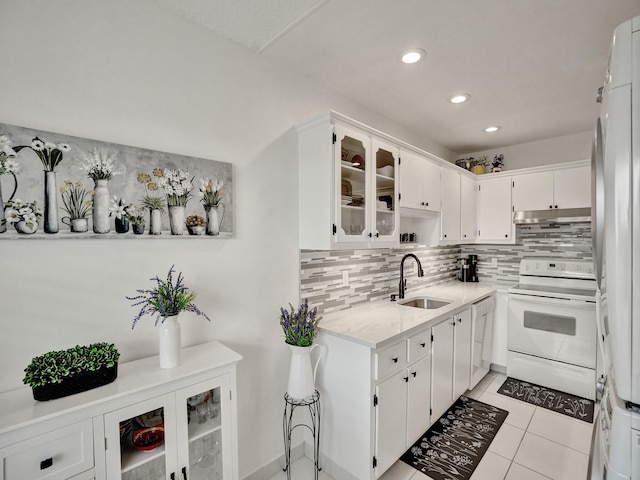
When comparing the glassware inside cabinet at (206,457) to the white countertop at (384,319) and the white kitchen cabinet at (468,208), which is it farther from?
the white kitchen cabinet at (468,208)

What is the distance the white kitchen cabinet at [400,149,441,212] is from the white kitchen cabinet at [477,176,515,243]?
116 centimetres

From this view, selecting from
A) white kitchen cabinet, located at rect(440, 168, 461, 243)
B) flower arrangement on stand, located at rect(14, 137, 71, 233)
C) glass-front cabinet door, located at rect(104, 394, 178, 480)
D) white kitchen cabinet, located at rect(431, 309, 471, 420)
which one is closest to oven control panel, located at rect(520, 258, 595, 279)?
white kitchen cabinet, located at rect(440, 168, 461, 243)

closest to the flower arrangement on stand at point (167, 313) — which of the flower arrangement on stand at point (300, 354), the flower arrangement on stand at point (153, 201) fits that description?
the flower arrangement on stand at point (153, 201)

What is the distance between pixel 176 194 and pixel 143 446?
3.63ft

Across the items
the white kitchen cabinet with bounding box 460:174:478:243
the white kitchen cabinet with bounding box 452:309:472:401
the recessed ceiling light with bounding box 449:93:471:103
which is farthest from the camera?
the white kitchen cabinet with bounding box 460:174:478:243

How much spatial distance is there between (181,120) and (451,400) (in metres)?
2.86

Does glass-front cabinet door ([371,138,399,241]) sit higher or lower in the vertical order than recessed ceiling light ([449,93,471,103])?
lower

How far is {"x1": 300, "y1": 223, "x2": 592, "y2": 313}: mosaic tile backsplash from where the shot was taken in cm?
228

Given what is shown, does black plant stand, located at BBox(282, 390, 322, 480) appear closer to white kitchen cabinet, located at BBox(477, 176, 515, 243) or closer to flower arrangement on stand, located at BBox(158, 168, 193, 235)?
flower arrangement on stand, located at BBox(158, 168, 193, 235)

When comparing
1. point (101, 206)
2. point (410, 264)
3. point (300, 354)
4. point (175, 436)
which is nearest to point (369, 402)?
point (300, 354)

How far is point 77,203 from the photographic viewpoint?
4.09ft

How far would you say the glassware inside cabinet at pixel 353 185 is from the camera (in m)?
1.98

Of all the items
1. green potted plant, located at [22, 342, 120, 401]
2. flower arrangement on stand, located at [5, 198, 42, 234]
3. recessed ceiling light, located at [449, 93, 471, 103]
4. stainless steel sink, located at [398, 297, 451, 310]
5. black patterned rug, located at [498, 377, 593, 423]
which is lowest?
black patterned rug, located at [498, 377, 593, 423]

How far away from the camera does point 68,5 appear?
125 cm
